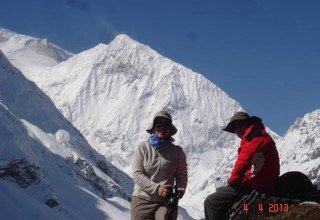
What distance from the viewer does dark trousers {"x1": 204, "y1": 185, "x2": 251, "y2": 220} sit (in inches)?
409

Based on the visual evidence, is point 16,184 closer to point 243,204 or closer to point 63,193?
point 63,193

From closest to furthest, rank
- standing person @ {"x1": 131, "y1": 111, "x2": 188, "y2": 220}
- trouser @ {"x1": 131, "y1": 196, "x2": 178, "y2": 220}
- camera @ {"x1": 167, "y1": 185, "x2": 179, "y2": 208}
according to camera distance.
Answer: camera @ {"x1": 167, "y1": 185, "x2": 179, "y2": 208} → trouser @ {"x1": 131, "y1": 196, "x2": 178, "y2": 220} → standing person @ {"x1": 131, "y1": 111, "x2": 188, "y2": 220}

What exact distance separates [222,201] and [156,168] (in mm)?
1221

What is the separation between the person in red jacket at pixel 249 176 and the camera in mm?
10312

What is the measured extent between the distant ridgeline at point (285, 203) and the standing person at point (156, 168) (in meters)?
1.05

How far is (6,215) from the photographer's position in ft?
386

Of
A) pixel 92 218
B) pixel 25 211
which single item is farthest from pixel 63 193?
pixel 25 211

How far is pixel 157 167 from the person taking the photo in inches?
424

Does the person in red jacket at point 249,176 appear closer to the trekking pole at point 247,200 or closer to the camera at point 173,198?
the trekking pole at point 247,200

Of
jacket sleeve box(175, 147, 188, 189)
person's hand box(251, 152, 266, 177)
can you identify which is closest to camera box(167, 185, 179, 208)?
jacket sleeve box(175, 147, 188, 189)

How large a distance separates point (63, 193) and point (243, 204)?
180 meters

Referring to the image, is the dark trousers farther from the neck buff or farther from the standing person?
the neck buff

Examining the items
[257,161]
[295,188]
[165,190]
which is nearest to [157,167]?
[165,190]

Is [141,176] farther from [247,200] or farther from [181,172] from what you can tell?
[247,200]
